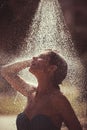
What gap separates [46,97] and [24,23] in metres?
0.38

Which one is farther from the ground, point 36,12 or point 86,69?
point 36,12

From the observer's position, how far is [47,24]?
1.42 metres

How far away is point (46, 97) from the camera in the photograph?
1.27m

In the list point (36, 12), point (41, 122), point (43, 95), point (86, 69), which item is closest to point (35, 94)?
point (43, 95)

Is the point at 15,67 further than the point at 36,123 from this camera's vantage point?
Yes

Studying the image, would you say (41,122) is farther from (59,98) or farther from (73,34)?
(73,34)

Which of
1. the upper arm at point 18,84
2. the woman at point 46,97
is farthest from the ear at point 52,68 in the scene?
the upper arm at point 18,84

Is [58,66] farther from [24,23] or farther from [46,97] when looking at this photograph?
[24,23]

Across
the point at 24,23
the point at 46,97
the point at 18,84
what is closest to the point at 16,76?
the point at 18,84

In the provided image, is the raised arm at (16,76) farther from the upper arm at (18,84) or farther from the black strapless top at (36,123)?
the black strapless top at (36,123)

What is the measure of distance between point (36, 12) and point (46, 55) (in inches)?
10.7

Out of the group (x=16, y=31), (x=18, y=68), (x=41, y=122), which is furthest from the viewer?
(x=16, y=31)

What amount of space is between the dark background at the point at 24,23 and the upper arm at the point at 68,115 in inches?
9.0

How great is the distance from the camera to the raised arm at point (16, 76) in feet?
4.30
